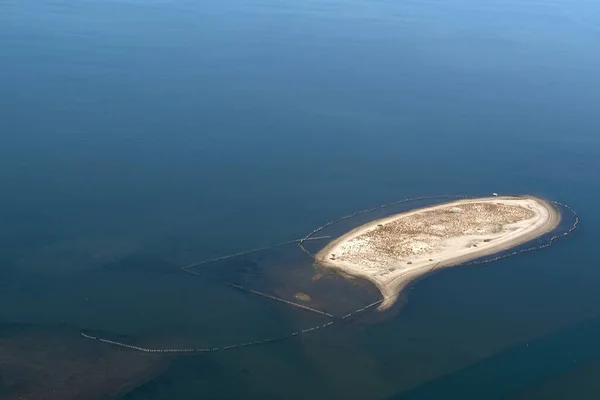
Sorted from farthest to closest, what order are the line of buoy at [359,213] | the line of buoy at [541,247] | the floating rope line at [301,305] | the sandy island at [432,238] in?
1. the line of buoy at [359,213]
2. the line of buoy at [541,247]
3. the sandy island at [432,238]
4. the floating rope line at [301,305]

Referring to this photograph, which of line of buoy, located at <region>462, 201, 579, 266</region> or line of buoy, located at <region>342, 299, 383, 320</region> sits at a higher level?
line of buoy, located at <region>462, 201, 579, 266</region>

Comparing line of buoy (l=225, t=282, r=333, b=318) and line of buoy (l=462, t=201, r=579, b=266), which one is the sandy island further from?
line of buoy (l=225, t=282, r=333, b=318)

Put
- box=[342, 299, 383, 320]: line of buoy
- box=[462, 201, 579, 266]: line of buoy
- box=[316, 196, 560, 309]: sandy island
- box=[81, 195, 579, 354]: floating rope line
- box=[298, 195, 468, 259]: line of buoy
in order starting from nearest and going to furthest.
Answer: box=[81, 195, 579, 354]: floating rope line
box=[342, 299, 383, 320]: line of buoy
box=[316, 196, 560, 309]: sandy island
box=[462, 201, 579, 266]: line of buoy
box=[298, 195, 468, 259]: line of buoy

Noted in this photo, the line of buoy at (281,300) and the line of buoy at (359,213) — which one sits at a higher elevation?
the line of buoy at (359,213)

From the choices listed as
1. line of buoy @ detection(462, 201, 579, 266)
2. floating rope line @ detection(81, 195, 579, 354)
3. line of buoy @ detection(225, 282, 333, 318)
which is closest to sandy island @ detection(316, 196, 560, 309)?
line of buoy @ detection(462, 201, 579, 266)

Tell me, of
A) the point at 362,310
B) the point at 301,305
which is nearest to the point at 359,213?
the point at 362,310

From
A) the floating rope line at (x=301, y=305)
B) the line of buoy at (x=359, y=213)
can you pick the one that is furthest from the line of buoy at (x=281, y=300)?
the line of buoy at (x=359, y=213)

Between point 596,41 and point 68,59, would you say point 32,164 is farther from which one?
point 596,41

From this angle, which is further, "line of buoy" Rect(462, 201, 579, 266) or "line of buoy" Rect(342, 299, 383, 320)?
"line of buoy" Rect(462, 201, 579, 266)

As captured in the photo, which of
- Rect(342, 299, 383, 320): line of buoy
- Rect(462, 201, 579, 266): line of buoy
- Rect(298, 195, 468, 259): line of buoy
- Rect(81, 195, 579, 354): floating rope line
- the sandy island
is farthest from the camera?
Rect(298, 195, 468, 259): line of buoy

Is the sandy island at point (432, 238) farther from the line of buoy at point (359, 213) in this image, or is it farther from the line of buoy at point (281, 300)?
the line of buoy at point (281, 300)

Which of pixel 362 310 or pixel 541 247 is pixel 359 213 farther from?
pixel 541 247
